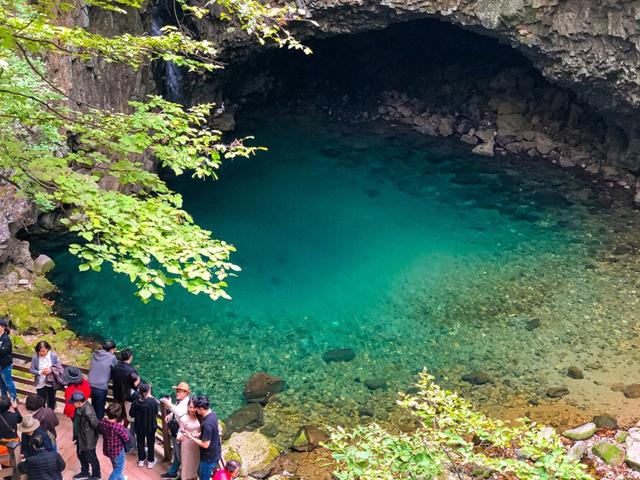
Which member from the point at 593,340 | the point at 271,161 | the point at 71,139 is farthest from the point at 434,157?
the point at 71,139

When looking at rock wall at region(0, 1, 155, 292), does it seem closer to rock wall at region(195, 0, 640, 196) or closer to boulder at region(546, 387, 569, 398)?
rock wall at region(195, 0, 640, 196)

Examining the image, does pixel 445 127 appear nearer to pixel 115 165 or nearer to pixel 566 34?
pixel 566 34

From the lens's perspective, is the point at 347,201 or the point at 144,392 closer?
the point at 144,392

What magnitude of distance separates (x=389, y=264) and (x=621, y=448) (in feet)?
33.0

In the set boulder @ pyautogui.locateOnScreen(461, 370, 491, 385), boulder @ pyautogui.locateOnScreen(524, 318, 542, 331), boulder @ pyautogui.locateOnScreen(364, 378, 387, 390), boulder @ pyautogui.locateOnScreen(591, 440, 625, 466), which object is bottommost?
boulder @ pyautogui.locateOnScreen(364, 378, 387, 390)

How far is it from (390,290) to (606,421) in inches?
307

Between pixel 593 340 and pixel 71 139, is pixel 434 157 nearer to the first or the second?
pixel 593 340

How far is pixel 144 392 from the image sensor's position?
891 centimetres

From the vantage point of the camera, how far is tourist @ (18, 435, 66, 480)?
7.76 meters

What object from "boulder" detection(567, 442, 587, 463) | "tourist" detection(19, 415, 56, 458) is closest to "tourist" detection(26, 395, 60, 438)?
"tourist" detection(19, 415, 56, 458)

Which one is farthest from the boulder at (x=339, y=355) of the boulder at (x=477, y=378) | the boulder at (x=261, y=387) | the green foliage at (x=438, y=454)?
the green foliage at (x=438, y=454)

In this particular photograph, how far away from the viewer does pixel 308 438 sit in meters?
13.5

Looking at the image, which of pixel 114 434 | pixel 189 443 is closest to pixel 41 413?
pixel 114 434

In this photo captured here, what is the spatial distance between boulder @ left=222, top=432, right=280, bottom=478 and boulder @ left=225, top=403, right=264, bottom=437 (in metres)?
0.52
